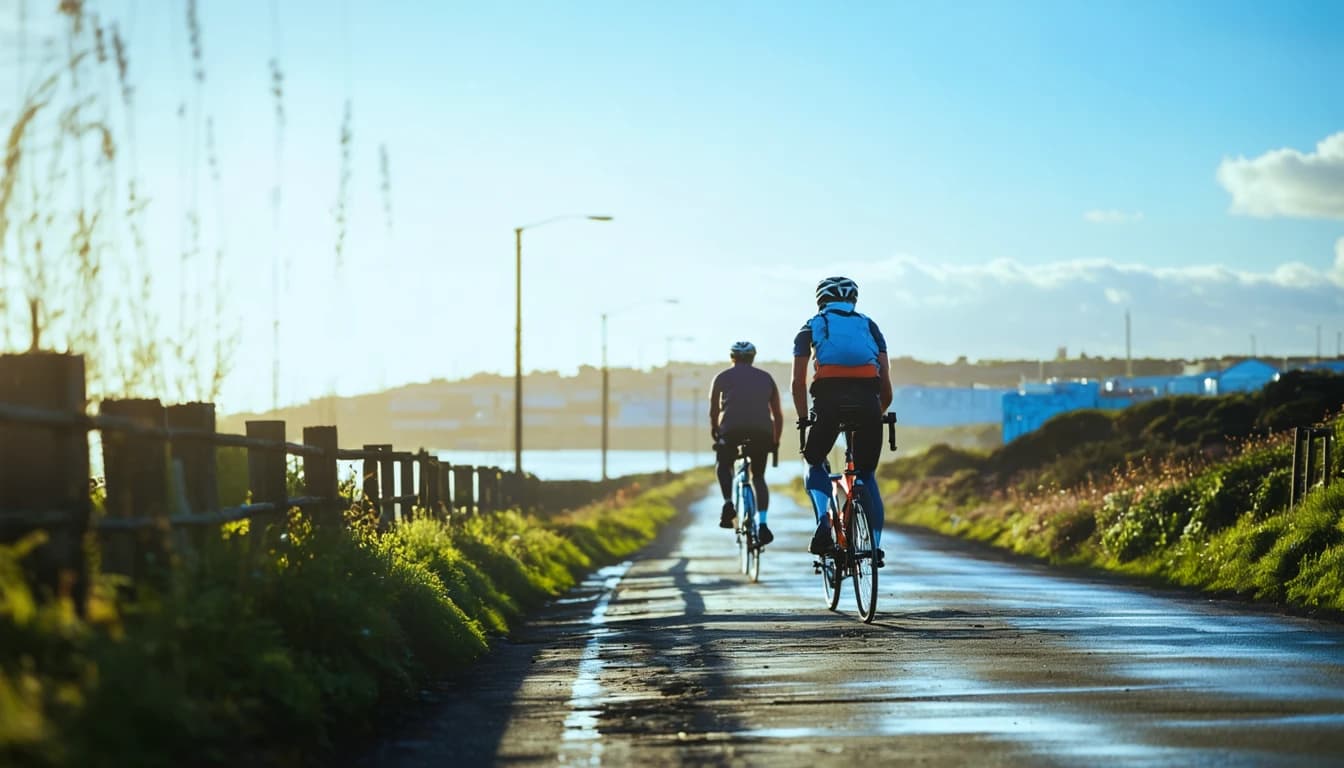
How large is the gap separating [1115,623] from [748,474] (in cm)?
645

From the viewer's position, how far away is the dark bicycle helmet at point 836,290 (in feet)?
40.8

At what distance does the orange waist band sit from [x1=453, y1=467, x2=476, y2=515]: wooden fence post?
388 inches

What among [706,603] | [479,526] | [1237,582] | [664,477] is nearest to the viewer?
[706,603]

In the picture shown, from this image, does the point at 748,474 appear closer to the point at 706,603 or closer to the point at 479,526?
the point at 706,603

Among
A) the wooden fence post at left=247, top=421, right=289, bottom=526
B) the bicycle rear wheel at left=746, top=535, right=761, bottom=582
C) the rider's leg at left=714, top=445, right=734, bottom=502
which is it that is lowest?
the bicycle rear wheel at left=746, top=535, right=761, bottom=582

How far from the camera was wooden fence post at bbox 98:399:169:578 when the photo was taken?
283 inches

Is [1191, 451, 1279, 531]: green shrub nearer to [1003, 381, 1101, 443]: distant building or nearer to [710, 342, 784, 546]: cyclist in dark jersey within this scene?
[710, 342, 784, 546]: cyclist in dark jersey

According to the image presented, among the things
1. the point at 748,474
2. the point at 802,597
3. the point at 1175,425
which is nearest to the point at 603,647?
the point at 802,597

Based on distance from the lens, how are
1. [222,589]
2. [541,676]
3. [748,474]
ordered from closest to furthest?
[222,589], [541,676], [748,474]

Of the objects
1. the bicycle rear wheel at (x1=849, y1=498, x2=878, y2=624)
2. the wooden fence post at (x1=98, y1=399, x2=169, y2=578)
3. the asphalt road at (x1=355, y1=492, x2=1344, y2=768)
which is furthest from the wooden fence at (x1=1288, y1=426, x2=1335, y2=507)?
the wooden fence post at (x1=98, y1=399, x2=169, y2=578)

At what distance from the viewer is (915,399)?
18525cm

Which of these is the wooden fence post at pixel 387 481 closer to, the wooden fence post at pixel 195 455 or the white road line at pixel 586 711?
the white road line at pixel 586 711

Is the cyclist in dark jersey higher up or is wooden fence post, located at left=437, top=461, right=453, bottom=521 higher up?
the cyclist in dark jersey

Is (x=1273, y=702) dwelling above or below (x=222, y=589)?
below
